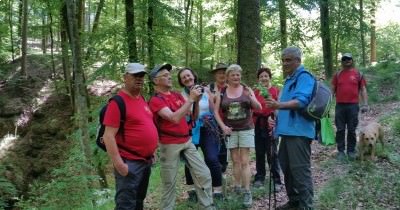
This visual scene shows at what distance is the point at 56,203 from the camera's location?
654cm

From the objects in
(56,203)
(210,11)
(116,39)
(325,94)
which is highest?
(210,11)

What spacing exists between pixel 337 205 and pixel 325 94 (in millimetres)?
1713

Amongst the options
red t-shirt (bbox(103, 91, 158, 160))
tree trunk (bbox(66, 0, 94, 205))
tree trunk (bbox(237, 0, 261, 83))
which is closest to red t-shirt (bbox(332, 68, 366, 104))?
tree trunk (bbox(237, 0, 261, 83))

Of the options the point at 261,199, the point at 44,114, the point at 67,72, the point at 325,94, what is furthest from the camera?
the point at 44,114

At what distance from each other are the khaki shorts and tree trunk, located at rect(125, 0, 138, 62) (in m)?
6.68

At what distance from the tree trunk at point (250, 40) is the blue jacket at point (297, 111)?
285cm

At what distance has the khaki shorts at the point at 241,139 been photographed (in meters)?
5.53

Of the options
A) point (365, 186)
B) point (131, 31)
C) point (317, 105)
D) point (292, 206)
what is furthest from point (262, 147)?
point (131, 31)

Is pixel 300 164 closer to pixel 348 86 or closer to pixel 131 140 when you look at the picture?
pixel 131 140

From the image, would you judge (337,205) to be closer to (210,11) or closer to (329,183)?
(329,183)

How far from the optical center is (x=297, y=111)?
4.62m

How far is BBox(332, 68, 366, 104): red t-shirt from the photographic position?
25.2ft

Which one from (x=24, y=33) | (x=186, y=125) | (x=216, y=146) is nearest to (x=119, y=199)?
(x=186, y=125)

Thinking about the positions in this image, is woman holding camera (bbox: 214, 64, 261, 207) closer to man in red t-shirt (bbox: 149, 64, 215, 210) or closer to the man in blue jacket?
the man in blue jacket
